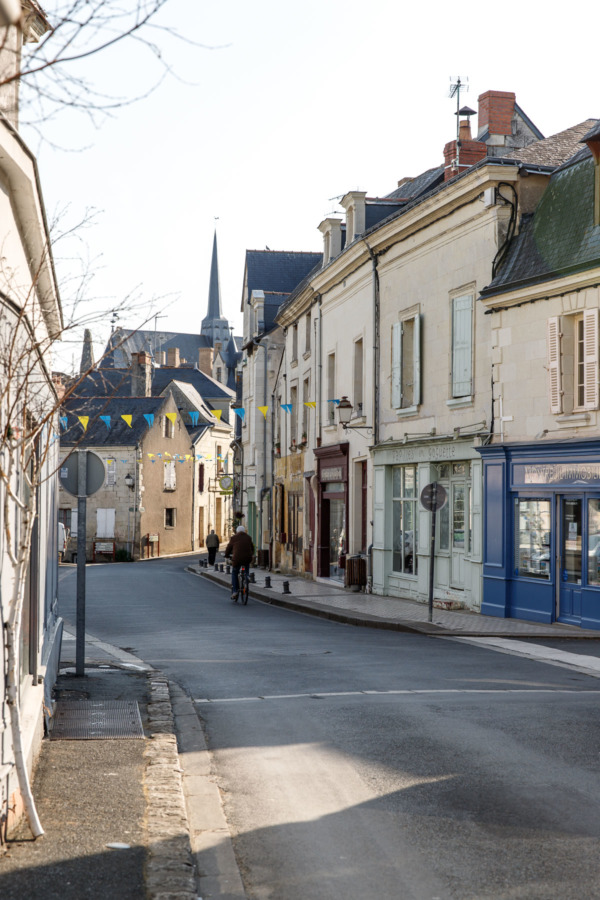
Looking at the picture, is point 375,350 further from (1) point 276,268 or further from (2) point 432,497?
(1) point 276,268

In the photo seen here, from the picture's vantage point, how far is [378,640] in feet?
50.2

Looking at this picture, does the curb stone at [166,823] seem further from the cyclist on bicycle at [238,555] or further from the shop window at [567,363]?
the cyclist on bicycle at [238,555]

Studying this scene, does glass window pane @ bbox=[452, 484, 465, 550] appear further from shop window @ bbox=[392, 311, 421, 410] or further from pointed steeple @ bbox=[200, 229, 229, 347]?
pointed steeple @ bbox=[200, 229, 229, 347]

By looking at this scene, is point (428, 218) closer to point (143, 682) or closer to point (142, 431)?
point (143, 682)

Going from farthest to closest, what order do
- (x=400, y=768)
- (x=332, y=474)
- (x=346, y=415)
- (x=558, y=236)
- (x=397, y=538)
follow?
(x=332, y=474)
(x=346, y=415)
(x=397, y=538)
(x=558, y=236)
(x=400, y=768)

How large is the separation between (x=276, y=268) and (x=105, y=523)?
1895 centimetres

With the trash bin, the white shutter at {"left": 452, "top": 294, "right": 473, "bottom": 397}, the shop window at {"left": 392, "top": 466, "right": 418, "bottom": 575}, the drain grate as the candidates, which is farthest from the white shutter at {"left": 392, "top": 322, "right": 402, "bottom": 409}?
the drain grate

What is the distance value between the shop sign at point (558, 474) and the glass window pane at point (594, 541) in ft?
1.28

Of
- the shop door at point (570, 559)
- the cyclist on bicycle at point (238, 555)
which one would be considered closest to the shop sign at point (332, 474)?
the cyclist on bicycle at point (238, 555)

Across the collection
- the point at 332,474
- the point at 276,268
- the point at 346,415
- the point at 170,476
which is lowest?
the point at 332,474

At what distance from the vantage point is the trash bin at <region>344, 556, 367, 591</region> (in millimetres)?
25250

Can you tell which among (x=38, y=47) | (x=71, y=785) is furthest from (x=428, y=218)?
(x=38, y=47)

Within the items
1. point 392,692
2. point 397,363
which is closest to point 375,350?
point 397,363

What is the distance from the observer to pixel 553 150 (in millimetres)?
20109
